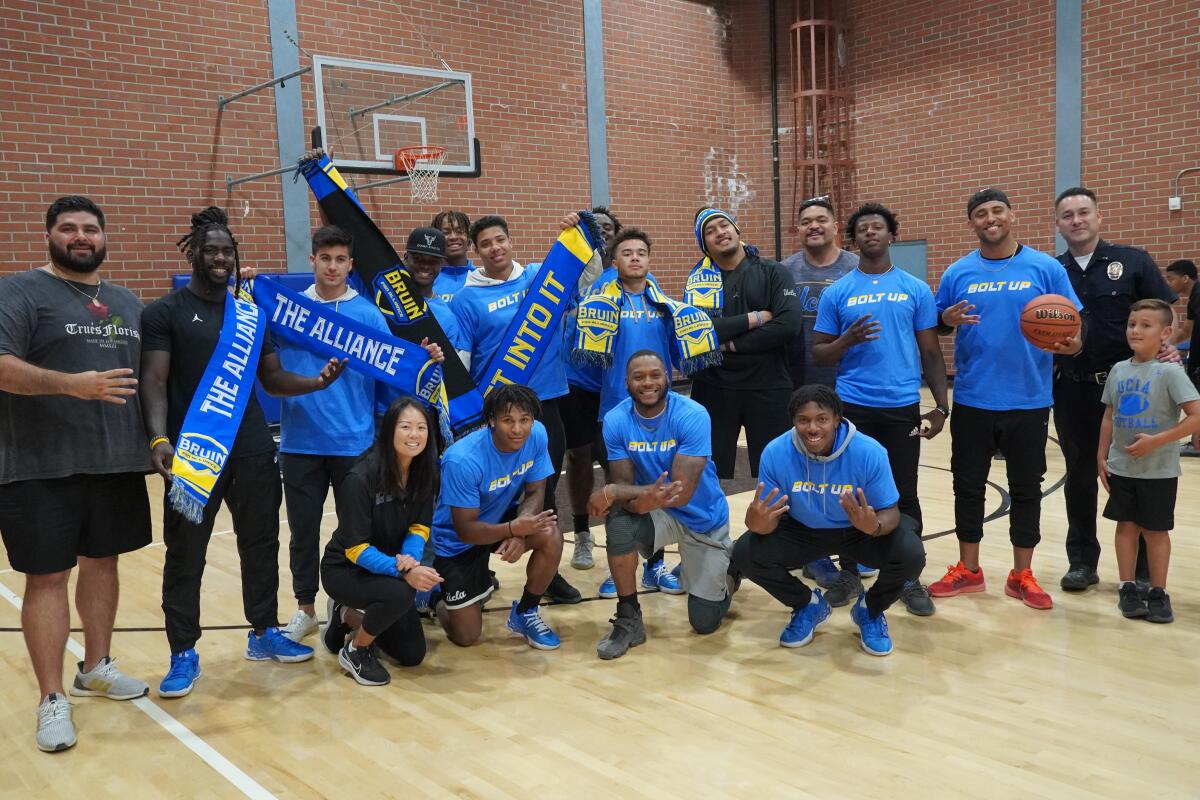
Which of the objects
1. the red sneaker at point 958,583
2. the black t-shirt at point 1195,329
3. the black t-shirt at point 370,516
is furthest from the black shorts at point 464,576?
the black t-shirt at point 1195,329

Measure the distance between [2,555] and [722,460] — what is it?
4211mm

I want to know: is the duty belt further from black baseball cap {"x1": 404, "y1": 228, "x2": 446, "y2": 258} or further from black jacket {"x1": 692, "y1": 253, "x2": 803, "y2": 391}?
black baseball cap {"x1": 404, "y1": 228, "x2": 446, "y2": 258}

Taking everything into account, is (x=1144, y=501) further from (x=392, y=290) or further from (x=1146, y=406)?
(x=392, y=290)

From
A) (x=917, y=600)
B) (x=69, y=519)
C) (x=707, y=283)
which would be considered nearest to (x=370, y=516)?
(x=69, y=519)

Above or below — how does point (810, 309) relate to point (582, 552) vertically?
above

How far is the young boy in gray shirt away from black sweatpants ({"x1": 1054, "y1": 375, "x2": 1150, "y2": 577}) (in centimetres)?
25

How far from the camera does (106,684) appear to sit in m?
3.40

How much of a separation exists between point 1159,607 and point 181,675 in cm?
373

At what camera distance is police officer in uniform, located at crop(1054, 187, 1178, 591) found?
13.4 ft

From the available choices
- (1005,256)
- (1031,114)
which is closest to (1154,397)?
(1005,256)

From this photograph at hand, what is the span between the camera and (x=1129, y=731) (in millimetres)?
2879

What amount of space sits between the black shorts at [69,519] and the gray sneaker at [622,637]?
1.70 metres

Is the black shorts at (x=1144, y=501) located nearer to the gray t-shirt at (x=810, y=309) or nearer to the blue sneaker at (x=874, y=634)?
the blue sneaker at (x=874, y=634)

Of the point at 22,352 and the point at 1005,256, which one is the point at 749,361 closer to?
the point at 1005,256
